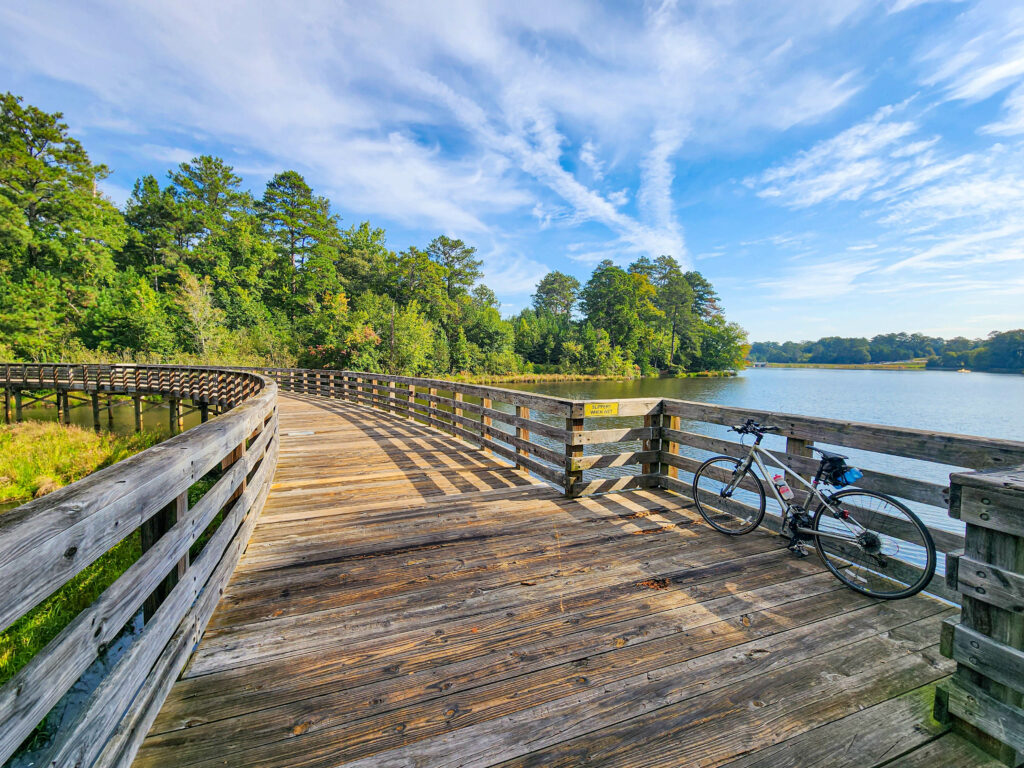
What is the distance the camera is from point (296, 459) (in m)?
6.48

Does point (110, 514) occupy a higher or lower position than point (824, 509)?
higher

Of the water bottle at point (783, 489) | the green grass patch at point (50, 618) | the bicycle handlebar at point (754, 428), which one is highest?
the bicycle handlebar at point (754, 428)

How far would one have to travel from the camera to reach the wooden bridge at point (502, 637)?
4.89 feet

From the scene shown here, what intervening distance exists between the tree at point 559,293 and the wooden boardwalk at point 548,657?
82321 millimetres

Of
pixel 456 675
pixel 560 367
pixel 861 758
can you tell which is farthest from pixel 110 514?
pixel 560 367

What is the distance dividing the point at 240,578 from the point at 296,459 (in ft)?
12.5

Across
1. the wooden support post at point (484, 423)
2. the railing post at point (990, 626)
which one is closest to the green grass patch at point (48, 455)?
the wooden support post at point (484, 423)

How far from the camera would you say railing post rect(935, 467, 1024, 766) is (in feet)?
5.47

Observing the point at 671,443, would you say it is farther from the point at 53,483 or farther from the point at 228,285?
the point at 228,285

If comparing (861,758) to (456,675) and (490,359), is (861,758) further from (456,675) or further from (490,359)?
(490,359)

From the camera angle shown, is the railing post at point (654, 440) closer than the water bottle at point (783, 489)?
No

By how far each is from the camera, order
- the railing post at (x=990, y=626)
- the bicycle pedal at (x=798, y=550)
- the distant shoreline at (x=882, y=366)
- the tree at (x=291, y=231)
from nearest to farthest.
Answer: the railing post at (x=990, y=626) < the bicycle pedal at (x=798, y=550) < the tree at (x=291, y=231) < the distant shoreline at (x=882, y=366)

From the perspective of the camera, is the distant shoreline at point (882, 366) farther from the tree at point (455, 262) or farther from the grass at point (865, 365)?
the tree at point (455, 262)

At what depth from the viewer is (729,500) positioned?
3.97 metres
